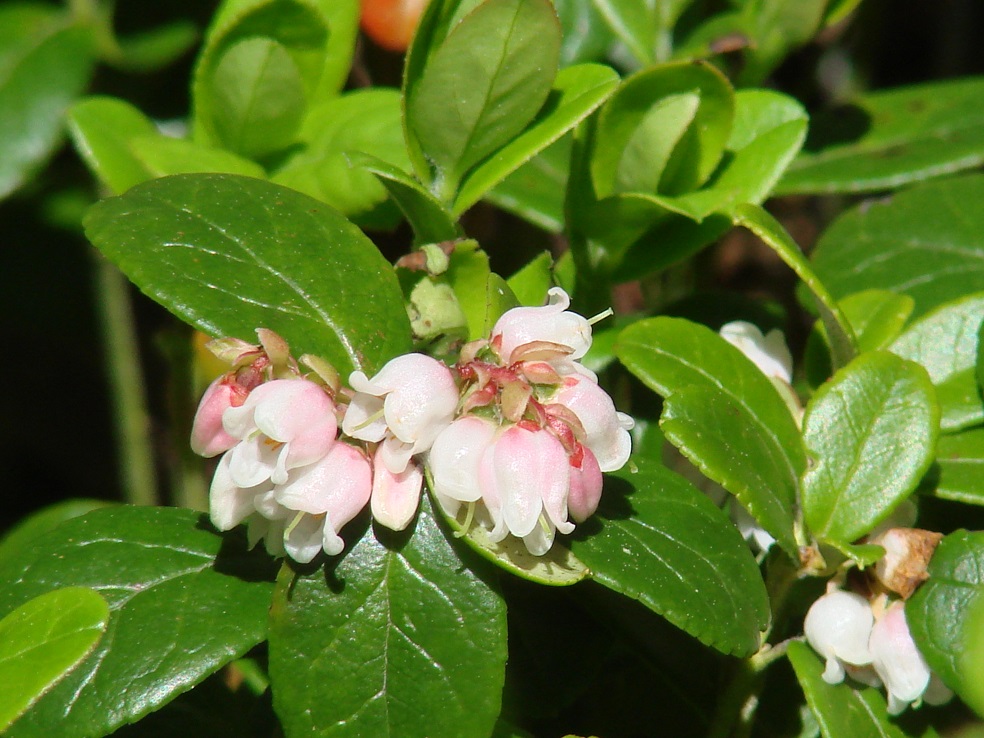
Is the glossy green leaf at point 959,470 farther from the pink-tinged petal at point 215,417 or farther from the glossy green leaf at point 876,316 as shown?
the pink-tinged petal at point 215,417

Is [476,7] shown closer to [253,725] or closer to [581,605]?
[581,605]

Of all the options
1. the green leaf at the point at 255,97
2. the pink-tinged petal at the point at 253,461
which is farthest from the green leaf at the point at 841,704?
the green leaf at the point at 255,97

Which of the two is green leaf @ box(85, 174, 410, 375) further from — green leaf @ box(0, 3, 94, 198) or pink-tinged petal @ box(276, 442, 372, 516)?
green leaf @ box(0, 3, 94, 198)

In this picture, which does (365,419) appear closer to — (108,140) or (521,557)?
(521,557)

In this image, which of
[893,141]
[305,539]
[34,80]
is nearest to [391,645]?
[305,539]

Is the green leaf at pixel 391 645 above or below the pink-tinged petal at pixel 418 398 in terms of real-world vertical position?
below
